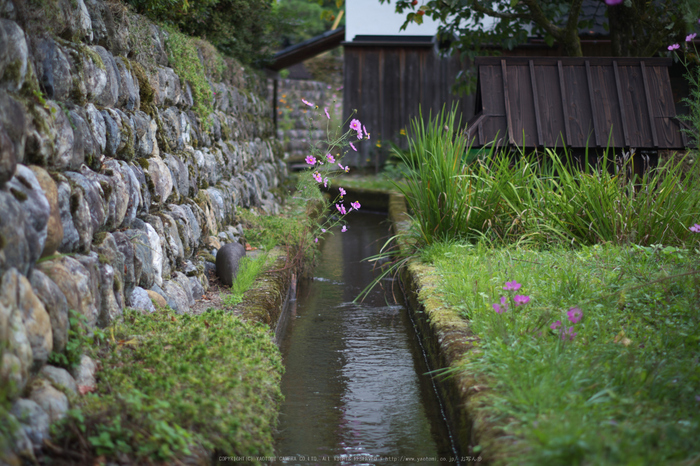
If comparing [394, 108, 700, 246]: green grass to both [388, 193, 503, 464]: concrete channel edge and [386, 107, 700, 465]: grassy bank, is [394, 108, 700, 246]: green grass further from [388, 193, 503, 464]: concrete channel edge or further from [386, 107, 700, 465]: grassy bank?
[388, 193, 503, 464]: concrete channel edge

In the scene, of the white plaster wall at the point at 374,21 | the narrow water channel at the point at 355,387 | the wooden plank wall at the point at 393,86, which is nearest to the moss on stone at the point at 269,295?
the narrow water channel at the point at 355,387

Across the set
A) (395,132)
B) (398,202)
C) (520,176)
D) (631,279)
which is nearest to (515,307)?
(631,279)

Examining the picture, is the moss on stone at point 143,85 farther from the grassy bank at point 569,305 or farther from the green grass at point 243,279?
the grassy bank at point 569,305

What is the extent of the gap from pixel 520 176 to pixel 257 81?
17.3ft

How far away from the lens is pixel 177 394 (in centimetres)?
196

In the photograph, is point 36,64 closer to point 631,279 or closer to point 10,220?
point 10,220

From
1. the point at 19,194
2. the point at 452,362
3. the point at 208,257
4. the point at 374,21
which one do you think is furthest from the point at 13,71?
the point at 374,21

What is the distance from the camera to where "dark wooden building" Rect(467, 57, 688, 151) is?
541 centimetres

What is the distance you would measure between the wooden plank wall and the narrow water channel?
657 centimetres

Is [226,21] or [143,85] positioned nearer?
[143,85]

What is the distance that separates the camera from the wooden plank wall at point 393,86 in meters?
10.9

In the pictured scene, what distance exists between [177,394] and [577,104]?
4.82 meters

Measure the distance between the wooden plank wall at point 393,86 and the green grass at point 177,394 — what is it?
8749 mm

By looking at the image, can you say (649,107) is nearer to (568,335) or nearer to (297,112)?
(568,335)
